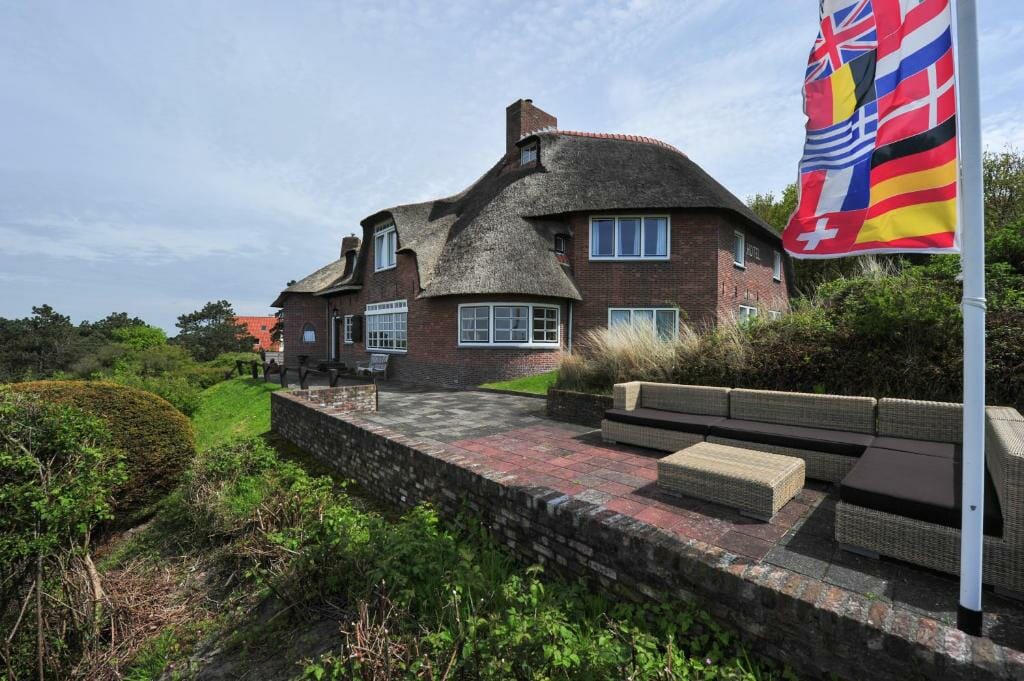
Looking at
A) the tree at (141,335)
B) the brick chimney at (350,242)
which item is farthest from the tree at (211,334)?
the brick chimney at (350,242)

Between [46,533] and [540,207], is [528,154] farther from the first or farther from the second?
[46,533]

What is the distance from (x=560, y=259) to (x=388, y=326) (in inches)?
271

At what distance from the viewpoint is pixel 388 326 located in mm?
16328

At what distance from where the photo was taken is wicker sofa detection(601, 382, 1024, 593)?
2.37m

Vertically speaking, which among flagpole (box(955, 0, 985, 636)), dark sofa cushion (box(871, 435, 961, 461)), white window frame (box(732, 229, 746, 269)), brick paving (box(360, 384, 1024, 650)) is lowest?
brick paving (box(360, 384, 1024, 650))

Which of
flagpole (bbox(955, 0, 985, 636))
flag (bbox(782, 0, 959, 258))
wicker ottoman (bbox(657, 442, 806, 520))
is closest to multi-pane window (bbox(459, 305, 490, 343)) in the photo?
wicker ottoman (bbox(657, 442, 806, 520))

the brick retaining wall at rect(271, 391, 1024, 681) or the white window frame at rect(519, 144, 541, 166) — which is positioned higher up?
the white window frame at rect(519, 144, 541, 166)

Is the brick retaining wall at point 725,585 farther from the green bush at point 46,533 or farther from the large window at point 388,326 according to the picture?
the large window at point 388,326

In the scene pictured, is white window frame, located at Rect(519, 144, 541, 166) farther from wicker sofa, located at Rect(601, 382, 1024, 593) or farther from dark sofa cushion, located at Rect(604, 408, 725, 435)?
dark sofa cushion, located at Rect(604, 408, 725, 435)

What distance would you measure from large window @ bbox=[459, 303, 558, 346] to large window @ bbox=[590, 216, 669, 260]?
2.71 m

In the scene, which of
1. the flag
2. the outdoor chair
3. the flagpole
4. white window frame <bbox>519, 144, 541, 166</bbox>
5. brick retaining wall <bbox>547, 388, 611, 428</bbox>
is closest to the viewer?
the flagpole

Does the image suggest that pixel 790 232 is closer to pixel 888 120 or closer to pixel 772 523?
pixel 888 120

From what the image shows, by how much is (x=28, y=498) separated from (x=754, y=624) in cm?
480

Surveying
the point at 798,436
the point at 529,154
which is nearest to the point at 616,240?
the point at 529,154
